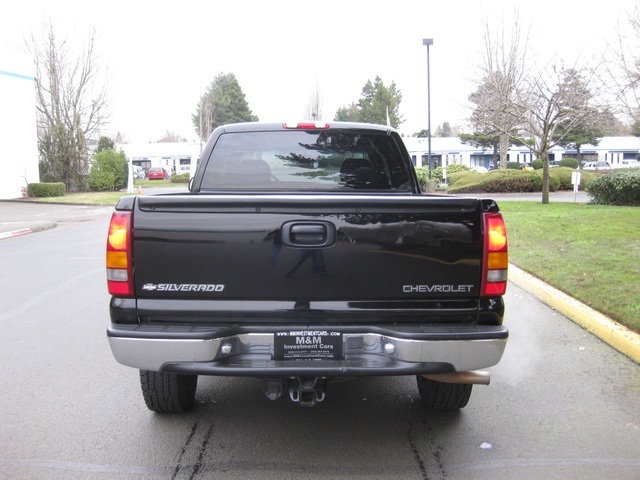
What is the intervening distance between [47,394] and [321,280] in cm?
271

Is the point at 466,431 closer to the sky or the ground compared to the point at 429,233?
closer to the ground

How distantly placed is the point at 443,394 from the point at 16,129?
3317cm

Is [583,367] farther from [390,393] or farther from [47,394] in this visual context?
[47,394]

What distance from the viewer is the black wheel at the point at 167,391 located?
399cm

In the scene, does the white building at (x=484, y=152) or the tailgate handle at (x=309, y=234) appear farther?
the white building at (x=484, y=152)

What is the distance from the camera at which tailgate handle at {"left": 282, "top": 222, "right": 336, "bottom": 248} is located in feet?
11.0

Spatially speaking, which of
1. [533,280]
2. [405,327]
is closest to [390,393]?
[405,327]

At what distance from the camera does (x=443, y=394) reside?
424 centimetres

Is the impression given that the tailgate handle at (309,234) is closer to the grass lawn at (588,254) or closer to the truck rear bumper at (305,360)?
the truck rear bumper at (305,360)

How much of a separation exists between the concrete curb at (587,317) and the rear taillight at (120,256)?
4445 mm

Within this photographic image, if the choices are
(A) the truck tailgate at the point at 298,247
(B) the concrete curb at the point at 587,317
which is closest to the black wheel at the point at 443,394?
(A) the truck tailgate at the point at 298,247

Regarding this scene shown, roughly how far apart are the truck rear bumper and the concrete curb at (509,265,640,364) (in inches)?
116

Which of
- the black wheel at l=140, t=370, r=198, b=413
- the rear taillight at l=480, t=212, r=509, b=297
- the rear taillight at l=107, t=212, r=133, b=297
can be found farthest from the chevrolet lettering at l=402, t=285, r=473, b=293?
the black wheel at l=140, t=370, r=198, b=413

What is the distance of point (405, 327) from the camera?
3408 mm
